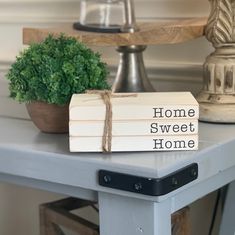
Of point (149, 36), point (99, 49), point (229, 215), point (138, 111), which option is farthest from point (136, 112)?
point (99, 49)

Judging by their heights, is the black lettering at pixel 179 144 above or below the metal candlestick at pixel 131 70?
below

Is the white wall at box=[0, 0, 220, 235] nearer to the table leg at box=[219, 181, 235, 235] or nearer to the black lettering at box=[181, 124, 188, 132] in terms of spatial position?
the table leg at box=[219, 181, 235, 235]

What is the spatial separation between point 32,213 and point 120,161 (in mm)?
847

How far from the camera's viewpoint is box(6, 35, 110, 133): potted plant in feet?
3.14

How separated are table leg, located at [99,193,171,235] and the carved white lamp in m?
0.28

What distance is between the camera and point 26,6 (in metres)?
1.50

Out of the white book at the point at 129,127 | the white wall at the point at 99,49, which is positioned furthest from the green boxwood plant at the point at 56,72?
the white wall at the point at 99,49

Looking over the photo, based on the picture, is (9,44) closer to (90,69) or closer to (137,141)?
(90,69)

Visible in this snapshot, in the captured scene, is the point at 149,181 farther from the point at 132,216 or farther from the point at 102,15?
the point at 102,15

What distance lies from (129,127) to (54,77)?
148mm

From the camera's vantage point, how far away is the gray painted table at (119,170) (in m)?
0.83

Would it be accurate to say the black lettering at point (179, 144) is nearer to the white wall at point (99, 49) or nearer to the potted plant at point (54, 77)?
the potted plant at point (54, 77)

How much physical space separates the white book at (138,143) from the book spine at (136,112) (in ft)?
0.09

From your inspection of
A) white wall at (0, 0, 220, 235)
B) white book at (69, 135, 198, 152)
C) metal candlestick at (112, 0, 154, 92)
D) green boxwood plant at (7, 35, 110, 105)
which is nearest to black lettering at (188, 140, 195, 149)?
white book at (69, 135, 198, 152)
